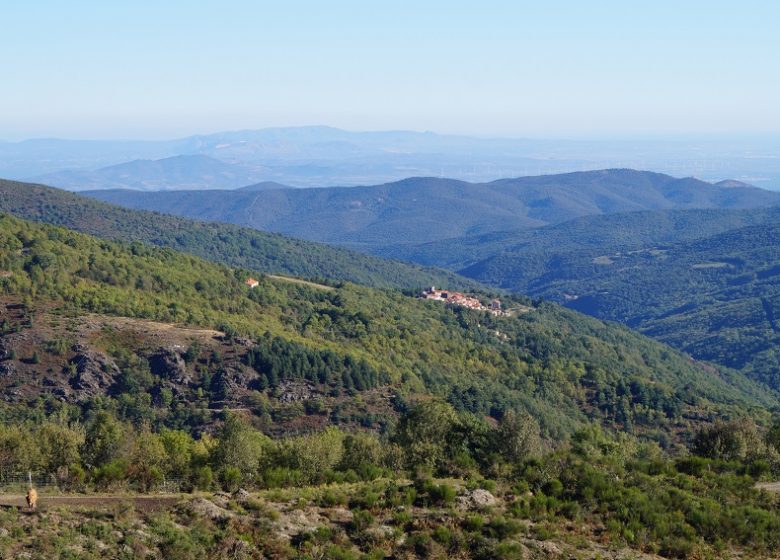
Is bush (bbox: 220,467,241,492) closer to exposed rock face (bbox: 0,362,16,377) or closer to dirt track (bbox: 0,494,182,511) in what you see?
dirt track (bbox: 0,494,182,511)

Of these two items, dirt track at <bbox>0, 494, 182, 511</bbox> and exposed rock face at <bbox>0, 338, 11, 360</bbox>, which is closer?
dirt track at <bbox>0, 494, 182, 511</bbox>

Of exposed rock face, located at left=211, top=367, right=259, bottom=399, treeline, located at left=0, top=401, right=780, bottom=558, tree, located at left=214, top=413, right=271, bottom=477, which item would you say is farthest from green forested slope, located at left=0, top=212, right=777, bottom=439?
tree, located at left=214, top=413, right=271, bottom=477

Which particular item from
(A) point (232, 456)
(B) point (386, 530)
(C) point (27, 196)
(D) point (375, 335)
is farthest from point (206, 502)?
(C) point (27, 196)

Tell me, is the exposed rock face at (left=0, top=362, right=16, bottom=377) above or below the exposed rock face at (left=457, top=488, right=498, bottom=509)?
below

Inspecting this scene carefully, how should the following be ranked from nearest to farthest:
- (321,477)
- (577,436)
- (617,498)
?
(617,498)
(321,477)
(577,436)

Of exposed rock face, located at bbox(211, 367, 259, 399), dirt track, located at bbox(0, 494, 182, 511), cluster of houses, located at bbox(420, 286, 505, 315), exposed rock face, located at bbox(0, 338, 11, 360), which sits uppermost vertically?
dirt track, located at bbox(0, 494, 182, 511)

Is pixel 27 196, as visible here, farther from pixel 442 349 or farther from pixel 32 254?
pixel 442 349

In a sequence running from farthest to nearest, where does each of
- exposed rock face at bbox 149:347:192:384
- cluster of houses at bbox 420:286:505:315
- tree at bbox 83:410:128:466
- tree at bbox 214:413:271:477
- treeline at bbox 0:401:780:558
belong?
cluster of houses at bbox 420:286:505:315
exposed rock face at bbox 149:347:192:384
tree at bbox 214:413:271:477
tree at bbox 83:410:128:466
treeline at bbox 0:401:780:558

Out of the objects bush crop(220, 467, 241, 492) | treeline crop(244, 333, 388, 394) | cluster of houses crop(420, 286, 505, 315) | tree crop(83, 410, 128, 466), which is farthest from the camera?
cluster of houses crop(420, 286, 505, 315)

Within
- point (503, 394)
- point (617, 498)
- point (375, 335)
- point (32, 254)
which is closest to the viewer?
point (617, 498)
